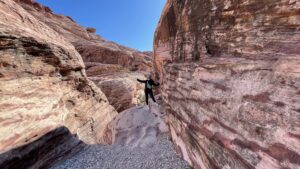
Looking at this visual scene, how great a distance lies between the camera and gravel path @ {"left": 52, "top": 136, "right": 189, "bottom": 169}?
4.83m

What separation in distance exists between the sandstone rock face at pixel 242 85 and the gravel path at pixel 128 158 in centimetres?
92

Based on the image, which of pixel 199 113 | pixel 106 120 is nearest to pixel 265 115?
pixel 199 113

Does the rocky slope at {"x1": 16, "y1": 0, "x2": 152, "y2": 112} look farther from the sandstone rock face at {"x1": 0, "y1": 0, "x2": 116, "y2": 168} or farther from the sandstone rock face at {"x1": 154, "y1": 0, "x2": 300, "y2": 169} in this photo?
the sandstone rock face at {"x1": 154, "y1": 0, "x2": 300, "y2": 169}

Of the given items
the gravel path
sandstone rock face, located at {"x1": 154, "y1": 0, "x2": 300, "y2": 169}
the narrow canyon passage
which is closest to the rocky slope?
the narrow canyon passage

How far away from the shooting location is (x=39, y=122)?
563 centimetres

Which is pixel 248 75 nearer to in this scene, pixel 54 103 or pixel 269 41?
pixel 269 41

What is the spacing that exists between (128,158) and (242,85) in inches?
184

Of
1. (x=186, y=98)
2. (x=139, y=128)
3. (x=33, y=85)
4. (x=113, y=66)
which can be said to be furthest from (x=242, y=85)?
(x=113, y=66)

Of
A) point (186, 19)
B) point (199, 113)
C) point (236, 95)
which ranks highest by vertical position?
point (186, 19)

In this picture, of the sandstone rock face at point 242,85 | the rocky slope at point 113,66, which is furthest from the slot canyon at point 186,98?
the rocky slope at point 113,66

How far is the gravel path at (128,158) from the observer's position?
4.83 metres

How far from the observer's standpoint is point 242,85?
248 cm

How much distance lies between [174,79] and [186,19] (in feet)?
6.53

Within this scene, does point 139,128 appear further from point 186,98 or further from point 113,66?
point 113,66
